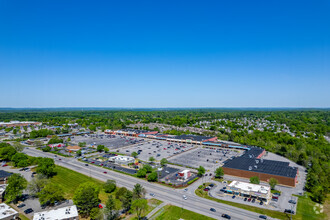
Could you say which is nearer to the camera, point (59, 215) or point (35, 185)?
point (59, 215)

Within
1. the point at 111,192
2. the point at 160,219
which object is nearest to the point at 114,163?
the point at 111,192

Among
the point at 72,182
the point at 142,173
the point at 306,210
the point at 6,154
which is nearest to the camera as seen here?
the point at 306,210

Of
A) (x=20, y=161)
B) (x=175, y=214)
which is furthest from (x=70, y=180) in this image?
(x=175, y=214)

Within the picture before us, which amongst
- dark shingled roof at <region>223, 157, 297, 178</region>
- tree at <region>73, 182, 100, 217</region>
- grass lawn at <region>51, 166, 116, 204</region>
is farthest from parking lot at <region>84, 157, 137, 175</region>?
dark shingled roof at <region>223, 157, 297, 178</region>

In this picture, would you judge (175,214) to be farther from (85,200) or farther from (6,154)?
(6,154)

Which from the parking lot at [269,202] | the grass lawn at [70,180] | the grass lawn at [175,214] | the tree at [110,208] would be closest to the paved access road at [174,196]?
the grass lawn at [175,214]

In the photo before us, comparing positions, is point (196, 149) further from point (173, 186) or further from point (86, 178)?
point (86, 178)

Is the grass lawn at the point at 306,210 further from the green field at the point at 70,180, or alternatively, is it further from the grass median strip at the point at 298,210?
the green field at the point at 70,180
